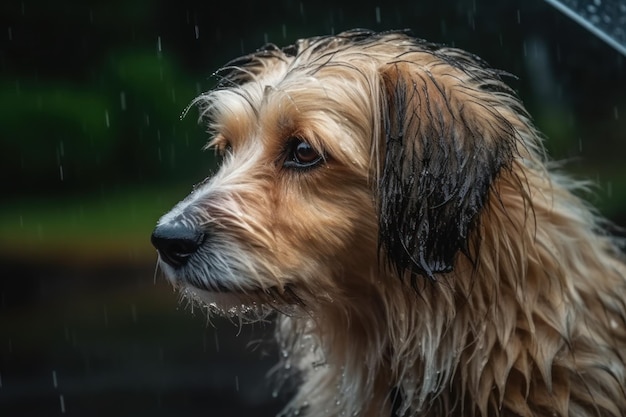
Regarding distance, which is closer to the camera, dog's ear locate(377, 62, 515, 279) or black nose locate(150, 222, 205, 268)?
dog's ear locate(377, 62, 515, 279)

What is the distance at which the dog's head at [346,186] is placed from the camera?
118 inches

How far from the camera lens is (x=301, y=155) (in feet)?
10.5

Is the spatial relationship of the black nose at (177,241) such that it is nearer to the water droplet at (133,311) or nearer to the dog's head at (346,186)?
the dog's head at (346,186)

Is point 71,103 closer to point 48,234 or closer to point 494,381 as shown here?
point 48,234

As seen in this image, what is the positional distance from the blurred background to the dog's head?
4321 millimetres

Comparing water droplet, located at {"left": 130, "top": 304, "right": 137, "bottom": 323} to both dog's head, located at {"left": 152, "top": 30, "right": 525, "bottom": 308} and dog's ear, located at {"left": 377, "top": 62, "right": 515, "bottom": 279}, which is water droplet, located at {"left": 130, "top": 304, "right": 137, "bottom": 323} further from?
dog's ear, located at {"left": 377, "top": 62, "right": 515, "bottom": 279}

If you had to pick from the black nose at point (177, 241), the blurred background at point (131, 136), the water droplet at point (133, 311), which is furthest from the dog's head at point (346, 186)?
the water droplet at point (133, 311)

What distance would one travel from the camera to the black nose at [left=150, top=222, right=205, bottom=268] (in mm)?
3096

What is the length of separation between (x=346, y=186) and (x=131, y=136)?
5.09 metres

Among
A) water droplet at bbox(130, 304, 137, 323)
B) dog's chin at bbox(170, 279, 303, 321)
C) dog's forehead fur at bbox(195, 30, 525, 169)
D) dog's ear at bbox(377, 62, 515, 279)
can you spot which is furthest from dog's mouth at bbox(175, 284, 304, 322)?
water droplet at bbox(130, 304, 137, 323)

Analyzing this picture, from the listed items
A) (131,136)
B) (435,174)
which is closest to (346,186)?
(435,174)

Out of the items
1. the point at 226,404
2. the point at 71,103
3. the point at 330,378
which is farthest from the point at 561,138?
the point at 330,378

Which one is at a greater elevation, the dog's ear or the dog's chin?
the dog's ear

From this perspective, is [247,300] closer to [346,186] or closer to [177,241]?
[177,241]
